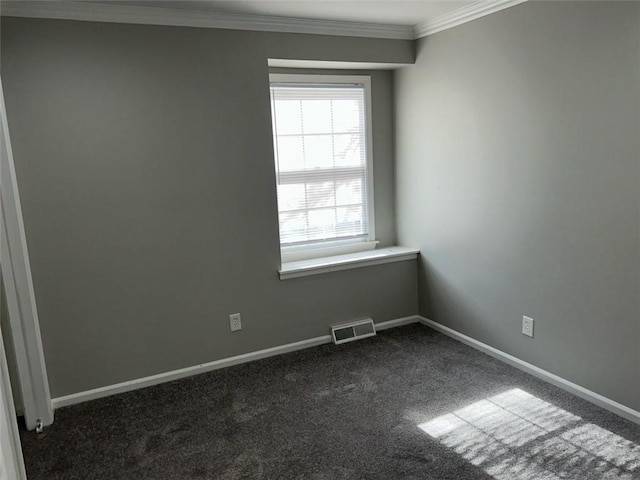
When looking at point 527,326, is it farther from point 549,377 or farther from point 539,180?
point 539,180

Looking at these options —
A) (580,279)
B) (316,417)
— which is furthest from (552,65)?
(316,417)

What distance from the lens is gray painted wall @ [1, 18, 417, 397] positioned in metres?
2.69

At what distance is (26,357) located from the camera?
258 cm

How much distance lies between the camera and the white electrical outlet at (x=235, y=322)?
3293mm

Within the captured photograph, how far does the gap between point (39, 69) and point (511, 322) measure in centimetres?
315

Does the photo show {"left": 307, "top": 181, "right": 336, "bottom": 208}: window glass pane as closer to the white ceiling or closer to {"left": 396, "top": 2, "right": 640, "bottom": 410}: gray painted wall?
{"left": 396, "top": 2, "right": 640, "bottom": 410}: gray painted wall

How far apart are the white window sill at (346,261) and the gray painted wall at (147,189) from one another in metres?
0.09

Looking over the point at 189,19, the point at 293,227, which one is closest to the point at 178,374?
the point at 293,227

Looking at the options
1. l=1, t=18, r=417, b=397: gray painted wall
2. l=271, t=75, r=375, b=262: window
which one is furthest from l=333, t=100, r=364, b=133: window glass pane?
l=1, t=18, r=417, b=397: gray painted wall

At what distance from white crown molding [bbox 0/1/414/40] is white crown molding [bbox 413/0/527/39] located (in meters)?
0.12

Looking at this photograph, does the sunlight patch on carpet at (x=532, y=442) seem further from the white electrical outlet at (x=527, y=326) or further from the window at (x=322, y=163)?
the window at (x=322, y=163)

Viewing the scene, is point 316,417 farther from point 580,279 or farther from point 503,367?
point 580,279

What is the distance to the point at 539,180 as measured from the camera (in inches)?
109

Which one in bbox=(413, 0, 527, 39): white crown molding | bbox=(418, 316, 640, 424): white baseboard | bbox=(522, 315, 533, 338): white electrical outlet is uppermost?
bbox=(413, 0, 527, 39): white crown molding
